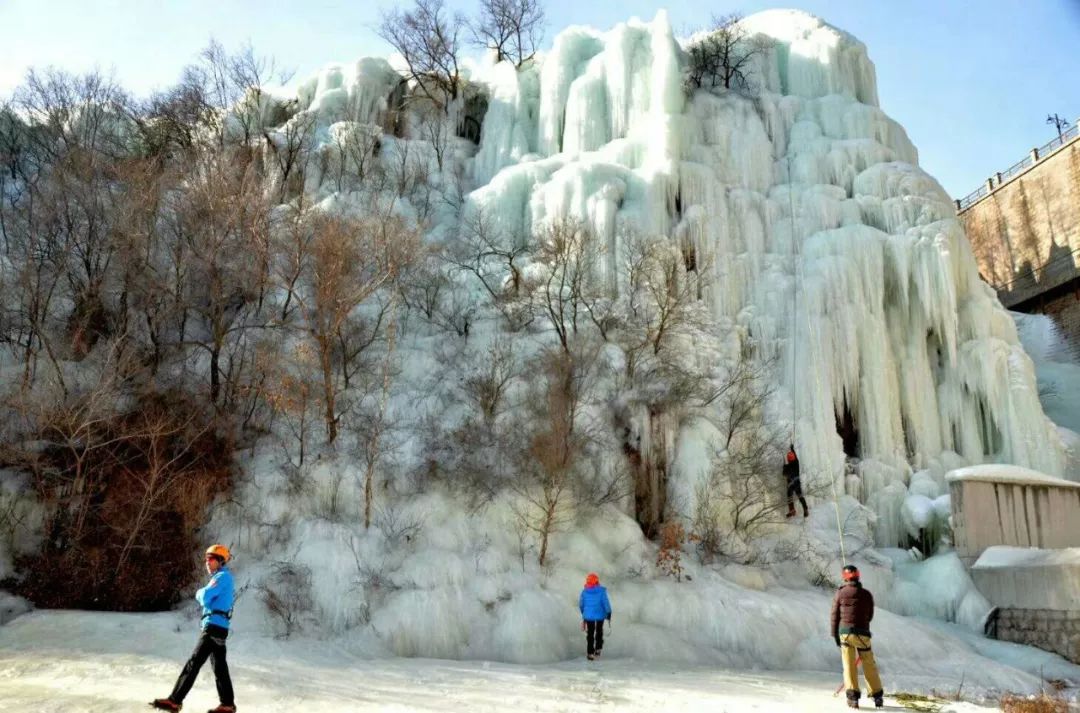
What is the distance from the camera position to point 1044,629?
14.8 metres

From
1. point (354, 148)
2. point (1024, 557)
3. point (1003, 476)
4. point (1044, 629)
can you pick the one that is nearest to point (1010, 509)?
point (1003, 476)

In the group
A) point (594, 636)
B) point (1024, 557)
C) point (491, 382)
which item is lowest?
point (594, 636)

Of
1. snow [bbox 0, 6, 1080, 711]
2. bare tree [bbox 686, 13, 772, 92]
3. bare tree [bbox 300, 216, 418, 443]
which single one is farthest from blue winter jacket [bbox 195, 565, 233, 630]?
bare tree [bbox 686, 13, 772, 92]

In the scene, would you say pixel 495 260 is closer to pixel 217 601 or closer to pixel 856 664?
pixel 856 664

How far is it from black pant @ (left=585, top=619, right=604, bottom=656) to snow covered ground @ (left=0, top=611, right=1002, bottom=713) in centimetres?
27

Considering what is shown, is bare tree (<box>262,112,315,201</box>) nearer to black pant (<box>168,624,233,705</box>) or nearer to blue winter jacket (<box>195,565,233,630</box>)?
blue winter jacket (<box>195,565,233,630</box>)

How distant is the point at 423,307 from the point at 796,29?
17.4 m

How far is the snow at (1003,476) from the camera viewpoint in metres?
17.2

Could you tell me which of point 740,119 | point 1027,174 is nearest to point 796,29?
point 740,119

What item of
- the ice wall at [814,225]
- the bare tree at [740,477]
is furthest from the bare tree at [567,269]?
the bare tree at [740,477]

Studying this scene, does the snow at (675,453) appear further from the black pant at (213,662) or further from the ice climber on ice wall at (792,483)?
the black pant at (213,662)

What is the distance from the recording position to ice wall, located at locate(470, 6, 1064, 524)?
2005 cm

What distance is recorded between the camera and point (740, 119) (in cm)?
2538

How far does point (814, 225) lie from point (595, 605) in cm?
1462
